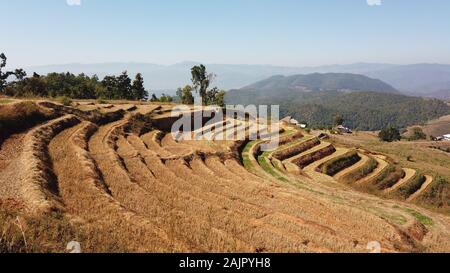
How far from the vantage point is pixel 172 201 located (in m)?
18.3

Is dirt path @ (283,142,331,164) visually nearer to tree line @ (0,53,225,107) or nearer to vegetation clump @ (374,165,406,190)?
vegetation clump @ (374,165,406,190)

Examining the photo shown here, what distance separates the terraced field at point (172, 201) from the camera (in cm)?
1300

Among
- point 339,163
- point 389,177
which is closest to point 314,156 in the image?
point 339,163

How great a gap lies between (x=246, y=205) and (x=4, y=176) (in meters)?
11.8

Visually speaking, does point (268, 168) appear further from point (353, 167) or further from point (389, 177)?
point (389, 177)

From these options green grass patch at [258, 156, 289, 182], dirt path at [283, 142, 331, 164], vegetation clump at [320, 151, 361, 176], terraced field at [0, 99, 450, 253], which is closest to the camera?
terraced field at [0, 99, 450, 253]

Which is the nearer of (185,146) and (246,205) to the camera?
(246,205)

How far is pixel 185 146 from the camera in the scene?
108 feet

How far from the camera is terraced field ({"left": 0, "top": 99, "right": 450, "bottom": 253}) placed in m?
13.0

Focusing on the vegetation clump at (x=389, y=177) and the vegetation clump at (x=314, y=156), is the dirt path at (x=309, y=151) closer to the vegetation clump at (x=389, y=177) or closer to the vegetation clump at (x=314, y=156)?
the vegetation clump at (x=314, y=156)

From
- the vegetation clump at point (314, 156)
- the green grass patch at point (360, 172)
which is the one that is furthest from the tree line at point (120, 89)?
the green grass patch at point (360, 172)

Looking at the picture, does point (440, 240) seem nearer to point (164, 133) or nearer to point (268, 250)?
point (268, 250)

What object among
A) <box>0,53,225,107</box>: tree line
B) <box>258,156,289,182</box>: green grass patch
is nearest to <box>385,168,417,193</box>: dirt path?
<box>258,156,289,182</box>: green grass patch
